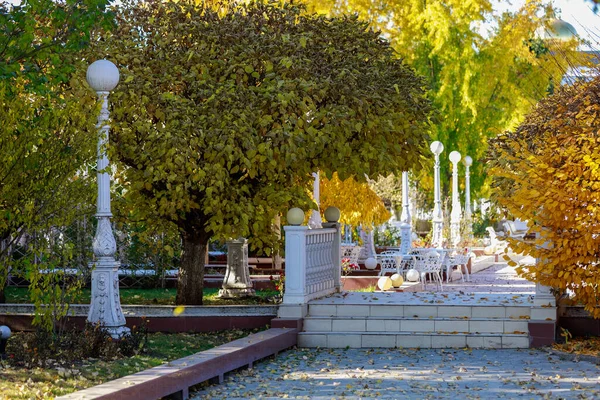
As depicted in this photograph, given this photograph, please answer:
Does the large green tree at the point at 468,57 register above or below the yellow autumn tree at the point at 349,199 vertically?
above

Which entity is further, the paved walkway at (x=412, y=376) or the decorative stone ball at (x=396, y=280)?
the decorative stone ball at (x=396, y=280)

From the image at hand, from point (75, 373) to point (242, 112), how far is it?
5100mm

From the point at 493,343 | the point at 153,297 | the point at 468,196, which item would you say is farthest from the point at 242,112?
the point at 468,196

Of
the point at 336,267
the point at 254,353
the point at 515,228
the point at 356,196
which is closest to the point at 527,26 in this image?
the point at 515,228

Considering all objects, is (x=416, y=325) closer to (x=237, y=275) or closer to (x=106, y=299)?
(x=237, y=275)

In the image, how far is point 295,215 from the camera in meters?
14.2

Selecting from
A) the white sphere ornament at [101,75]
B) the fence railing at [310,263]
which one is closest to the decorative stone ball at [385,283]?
the fence railing at [310,263]

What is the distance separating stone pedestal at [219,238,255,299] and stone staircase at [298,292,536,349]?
2492 millimetres

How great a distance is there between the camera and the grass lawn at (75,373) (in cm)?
880

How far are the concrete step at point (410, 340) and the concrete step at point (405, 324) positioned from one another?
0.57 ft

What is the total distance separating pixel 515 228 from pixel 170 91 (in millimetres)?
21303

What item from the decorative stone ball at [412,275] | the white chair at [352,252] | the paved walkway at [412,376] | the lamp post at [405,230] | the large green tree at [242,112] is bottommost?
the paved walkway at [412,376]

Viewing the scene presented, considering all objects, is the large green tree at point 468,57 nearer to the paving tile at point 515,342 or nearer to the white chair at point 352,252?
the white chair at point 352,252

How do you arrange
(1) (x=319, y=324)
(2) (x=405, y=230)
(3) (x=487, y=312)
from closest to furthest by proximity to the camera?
(1) (x=319, y=324)
(3) (x=487, y=312)
(2) (x=405, y=230)
